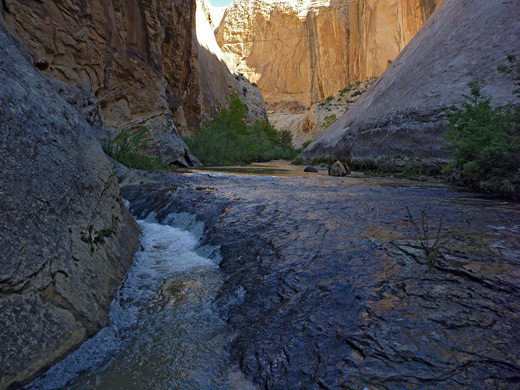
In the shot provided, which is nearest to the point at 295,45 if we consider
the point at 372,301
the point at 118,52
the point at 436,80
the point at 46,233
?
the point at 118,52

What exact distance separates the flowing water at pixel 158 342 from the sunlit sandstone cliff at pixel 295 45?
54521 millimetres

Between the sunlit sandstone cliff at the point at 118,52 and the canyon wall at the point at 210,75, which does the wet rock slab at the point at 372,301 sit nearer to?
the sunlit sandstone cliff at the point at 118,52

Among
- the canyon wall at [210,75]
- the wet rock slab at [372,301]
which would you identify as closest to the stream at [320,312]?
the wet rock slab at [372,301]

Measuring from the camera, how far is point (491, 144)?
15.4 ft

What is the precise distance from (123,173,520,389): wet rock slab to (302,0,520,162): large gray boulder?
17.2 ft

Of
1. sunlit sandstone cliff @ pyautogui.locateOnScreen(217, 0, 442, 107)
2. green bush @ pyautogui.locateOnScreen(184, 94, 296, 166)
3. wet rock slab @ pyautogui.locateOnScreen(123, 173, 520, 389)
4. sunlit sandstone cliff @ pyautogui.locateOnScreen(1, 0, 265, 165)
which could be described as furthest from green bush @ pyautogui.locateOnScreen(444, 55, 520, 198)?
sunlit sandstone cliff @ pyautogui.locateOnScreen(217, 0, 442, 107)

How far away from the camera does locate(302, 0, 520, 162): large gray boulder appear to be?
813 centimetres

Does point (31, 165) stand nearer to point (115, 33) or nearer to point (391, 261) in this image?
point (391, 261)

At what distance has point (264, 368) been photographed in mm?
1718

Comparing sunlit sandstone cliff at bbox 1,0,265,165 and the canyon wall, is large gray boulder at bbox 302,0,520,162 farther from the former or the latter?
the canyon wall

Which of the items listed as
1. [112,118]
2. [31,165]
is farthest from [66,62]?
[31,165]

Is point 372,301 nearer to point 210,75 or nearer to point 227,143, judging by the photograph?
point 227,143

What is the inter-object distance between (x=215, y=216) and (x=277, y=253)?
182 centimetres

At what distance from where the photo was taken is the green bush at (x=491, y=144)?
4492 millimetres
